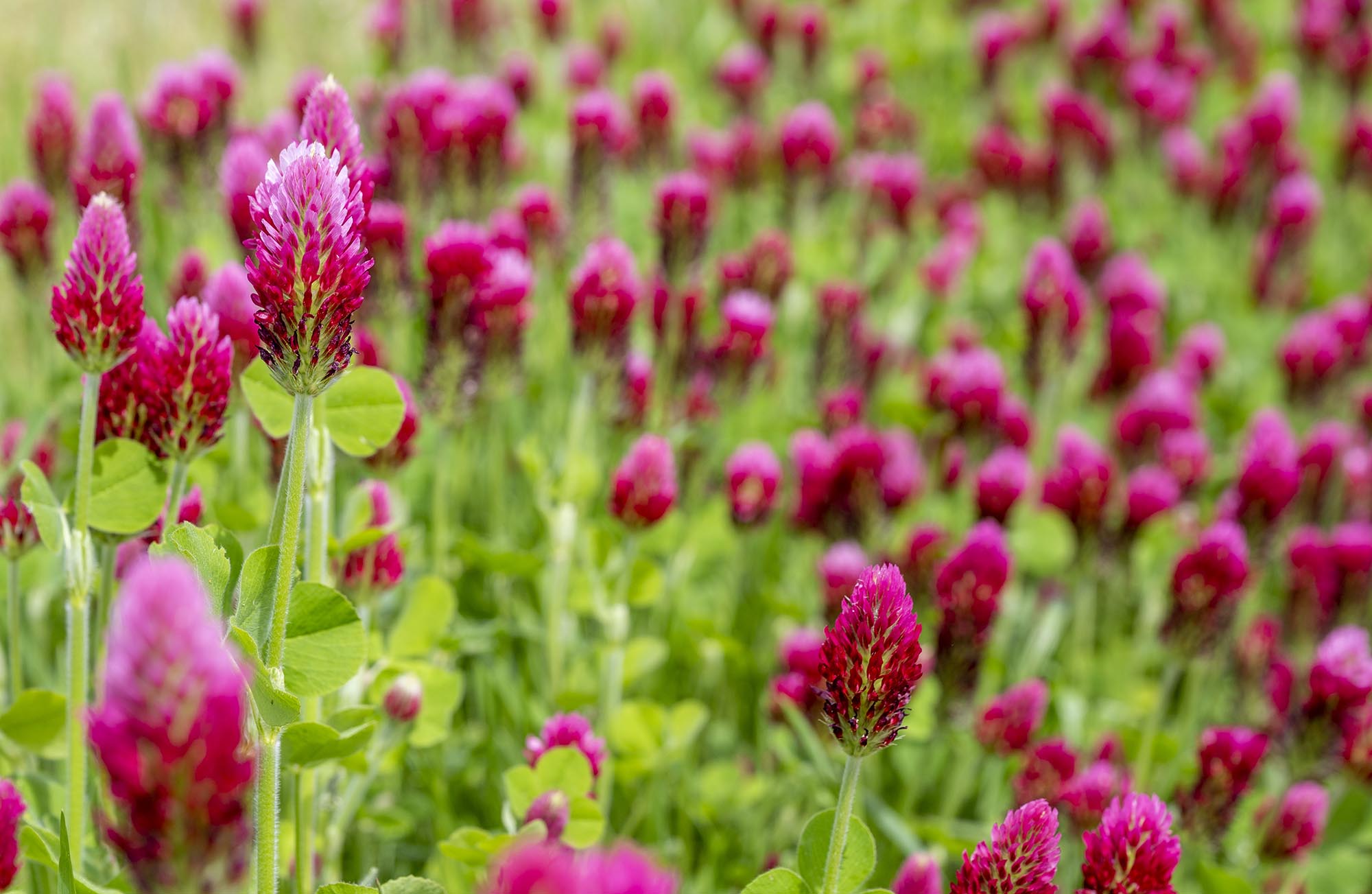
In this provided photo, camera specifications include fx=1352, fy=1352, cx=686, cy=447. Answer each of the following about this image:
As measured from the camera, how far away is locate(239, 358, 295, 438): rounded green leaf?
152 cm

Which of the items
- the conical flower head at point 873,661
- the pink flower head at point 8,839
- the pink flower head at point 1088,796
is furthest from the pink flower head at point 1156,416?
the pink flower head at point 8,839

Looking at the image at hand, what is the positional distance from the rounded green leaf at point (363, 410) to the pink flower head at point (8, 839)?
0.52 metres

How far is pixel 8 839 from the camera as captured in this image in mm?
1254

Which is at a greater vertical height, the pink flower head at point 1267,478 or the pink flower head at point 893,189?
the pink flower head at point 893,189

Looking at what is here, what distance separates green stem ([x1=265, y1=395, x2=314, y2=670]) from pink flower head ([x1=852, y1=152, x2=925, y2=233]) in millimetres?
3117

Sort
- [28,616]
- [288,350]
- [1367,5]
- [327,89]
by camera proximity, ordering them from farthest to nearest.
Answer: [1367,5] < [28,616] < [327,89] < [288,350]

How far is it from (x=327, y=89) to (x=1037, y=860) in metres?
1.00

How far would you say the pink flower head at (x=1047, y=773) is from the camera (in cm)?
207

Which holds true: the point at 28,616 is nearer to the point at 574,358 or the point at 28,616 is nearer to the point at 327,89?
the point at 574,358

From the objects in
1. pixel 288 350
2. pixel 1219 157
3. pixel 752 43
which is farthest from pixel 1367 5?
pixel 288 350

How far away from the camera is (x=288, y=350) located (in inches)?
45.0

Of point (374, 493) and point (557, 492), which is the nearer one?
point (374, 493)

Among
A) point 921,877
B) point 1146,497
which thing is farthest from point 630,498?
point 1146,497

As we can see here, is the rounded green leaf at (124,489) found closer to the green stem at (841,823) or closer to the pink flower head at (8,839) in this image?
the pink flower head at (8,839)
